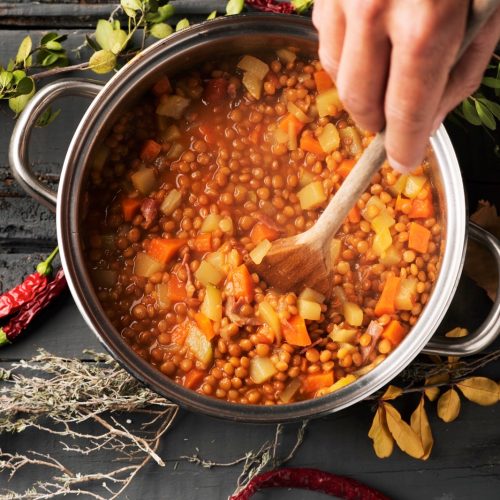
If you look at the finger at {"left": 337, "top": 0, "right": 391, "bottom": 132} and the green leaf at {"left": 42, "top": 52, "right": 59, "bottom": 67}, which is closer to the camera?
the finger at {"left": 337, "top": 0, "right": 391, "bottom": 132}

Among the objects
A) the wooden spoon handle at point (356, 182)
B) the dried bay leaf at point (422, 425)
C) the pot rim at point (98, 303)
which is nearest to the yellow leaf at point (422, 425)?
the dried bay leaf at point (422, 425)

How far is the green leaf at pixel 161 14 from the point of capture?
2.56m

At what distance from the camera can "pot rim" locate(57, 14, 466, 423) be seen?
2361 mm

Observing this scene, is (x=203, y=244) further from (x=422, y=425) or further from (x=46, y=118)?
(x=422, y=425)

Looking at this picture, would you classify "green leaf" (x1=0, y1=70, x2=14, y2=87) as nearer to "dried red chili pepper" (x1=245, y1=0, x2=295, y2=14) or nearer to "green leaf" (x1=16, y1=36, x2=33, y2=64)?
"green leaf" (x1=16, y1=36, x2=33, y2=64)

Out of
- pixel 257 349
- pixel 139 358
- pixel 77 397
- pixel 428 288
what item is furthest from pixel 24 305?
pixel 428 288

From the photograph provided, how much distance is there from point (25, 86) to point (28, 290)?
28.4 inches

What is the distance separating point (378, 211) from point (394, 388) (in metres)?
0.63

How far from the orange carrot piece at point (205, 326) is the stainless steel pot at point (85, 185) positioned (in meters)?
0.22

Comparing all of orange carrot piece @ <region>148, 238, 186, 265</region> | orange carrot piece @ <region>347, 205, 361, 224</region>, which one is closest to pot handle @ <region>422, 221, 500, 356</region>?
orange carrot piece @ <region>347, 205, 361, 224</region>

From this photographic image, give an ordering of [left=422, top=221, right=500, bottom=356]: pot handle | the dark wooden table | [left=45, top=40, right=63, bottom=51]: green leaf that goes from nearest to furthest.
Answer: [left=422, top=221, right=500, bottom=356]: pot handle, [left=45, top=40, right=63, bottom=51]: green leaf, the dark wooden table

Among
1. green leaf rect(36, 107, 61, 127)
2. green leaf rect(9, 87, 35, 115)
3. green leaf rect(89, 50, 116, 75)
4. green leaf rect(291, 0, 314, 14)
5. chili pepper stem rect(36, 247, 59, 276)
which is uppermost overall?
green leaf rect(291, 0, 314, 14)

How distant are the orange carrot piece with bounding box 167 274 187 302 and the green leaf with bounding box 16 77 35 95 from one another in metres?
0.81

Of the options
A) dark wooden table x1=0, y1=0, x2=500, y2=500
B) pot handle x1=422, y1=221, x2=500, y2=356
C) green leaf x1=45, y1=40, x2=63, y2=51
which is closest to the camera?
pot handle x1=422, y1=221, x2=500, y2=356
